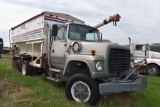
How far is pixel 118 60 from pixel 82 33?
1813 millimetres

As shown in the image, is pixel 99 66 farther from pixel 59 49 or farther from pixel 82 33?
pixel 59 49

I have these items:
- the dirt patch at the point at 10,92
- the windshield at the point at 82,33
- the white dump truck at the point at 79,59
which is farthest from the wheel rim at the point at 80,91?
the windshield at the point at 82,33

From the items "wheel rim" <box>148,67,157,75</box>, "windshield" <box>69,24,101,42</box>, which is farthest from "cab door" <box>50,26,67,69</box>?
"wheel rim" <box>148,67,157,75</box>

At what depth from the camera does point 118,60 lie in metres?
6.76

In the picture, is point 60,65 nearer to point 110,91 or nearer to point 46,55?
point 46,55

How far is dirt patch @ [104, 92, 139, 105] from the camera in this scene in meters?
7.01

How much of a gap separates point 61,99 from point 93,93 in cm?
112

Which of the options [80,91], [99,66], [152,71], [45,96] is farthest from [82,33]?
[152,71]

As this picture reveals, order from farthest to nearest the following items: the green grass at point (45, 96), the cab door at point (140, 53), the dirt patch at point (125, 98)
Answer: the cab door at point (140, 53) < the dirt patch at point (125, 98) < the green grass at point (45, 96)

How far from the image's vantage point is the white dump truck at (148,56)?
16.0 m

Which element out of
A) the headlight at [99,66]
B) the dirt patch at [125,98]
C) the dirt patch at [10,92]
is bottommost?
the dirt patch at [125,98]

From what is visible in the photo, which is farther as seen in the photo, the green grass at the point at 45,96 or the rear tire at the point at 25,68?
the rear tire at the point at 25,68

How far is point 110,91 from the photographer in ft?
19.3

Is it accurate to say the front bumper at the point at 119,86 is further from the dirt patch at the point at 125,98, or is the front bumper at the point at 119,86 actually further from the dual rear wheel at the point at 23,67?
the dual rear wheel at the point at 23,67
